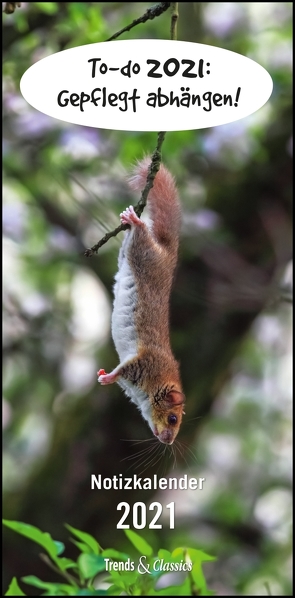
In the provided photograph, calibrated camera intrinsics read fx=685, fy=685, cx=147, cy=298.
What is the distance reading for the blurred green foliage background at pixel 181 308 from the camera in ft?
5.11

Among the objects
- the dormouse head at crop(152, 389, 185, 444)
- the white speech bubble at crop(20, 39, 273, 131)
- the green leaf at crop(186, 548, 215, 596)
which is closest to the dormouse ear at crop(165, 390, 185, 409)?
the dormouse head at crop(152, 389, 185, 444)

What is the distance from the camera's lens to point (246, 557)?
75.1 inches

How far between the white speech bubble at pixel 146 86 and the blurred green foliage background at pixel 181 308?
20.4 inches

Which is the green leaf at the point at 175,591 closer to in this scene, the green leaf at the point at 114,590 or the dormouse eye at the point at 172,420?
the green leaf at the point at 114,590

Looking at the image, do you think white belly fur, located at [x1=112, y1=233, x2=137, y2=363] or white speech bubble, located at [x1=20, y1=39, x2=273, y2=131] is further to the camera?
white speech bubble, located at [x1=20, y1=39, x2=273, y2=131]

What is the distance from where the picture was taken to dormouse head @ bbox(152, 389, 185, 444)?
0.77m

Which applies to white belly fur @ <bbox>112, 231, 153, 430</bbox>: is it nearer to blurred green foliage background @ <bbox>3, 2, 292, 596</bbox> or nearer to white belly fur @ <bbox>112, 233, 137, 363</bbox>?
white belly fur @ <bbox>112, 233, 137, 363</bbox>

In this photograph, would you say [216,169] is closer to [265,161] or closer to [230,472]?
[265,161]

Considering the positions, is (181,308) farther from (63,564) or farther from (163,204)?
(63,564)

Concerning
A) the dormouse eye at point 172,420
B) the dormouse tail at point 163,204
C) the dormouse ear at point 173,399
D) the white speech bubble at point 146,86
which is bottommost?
the dormouse eye at point 172,420

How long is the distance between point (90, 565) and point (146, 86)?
0.59m

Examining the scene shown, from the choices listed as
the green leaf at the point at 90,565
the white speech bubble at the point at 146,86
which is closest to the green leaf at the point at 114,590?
the green leaf at the point at 90,565

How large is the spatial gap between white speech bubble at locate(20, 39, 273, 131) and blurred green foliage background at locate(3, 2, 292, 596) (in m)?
0.52

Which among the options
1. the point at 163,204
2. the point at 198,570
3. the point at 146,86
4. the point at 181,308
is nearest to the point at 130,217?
the point at 163,204
